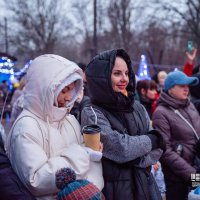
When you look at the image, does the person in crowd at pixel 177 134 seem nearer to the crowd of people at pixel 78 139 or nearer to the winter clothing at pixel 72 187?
the crowd of people at pixel 78 139

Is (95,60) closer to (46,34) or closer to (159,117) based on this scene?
(159,117)

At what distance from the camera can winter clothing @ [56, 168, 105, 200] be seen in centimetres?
190

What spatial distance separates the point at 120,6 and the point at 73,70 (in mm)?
29786

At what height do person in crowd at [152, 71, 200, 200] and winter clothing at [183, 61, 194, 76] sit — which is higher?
winter clothing at [183, 61, 194, 76]

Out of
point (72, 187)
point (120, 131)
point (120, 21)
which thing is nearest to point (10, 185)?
point (72, 187)

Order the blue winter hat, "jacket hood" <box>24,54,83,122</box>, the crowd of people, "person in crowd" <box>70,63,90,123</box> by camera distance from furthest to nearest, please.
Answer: the blue winter hat < "person in crowd" <box>70,63,90,123</box> < "jacket hood" <box>24,54,83,122</box> < the crowd of people

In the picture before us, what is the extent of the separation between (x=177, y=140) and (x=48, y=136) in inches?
69.9

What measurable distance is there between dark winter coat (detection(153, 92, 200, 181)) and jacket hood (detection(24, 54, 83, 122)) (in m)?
1.53

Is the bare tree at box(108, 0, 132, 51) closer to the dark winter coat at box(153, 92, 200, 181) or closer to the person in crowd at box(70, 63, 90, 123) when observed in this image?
the person in crowd at box(70, 63, 90, 123)

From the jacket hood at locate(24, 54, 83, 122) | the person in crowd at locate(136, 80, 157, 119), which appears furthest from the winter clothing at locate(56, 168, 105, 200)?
the person in crowd at locate(136, 80, 157, 119)

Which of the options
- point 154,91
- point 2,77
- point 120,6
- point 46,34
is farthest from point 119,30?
point 2,77

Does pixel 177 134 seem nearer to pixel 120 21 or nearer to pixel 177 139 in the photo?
pixel 177 139

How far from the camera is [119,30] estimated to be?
31953 millimetres

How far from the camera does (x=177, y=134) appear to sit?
357 centimetres
